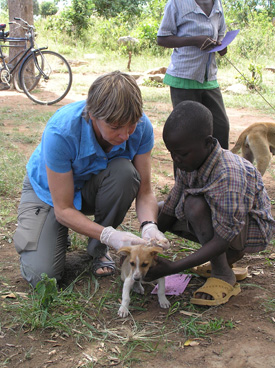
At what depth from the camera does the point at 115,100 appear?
235cm

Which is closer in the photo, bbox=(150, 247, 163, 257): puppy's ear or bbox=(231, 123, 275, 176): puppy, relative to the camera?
bbox=(150, 247, 163, 257): puppy's ear

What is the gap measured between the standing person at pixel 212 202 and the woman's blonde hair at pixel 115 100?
0.70 feet

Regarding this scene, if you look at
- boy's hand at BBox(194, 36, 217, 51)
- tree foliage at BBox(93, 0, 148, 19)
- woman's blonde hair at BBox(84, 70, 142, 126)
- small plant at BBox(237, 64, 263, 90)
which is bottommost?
small plant at BBox(237, 64, 263, 90)

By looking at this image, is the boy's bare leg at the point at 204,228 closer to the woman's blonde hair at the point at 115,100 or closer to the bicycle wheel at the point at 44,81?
the woman's blonde hair at the point at 115,100

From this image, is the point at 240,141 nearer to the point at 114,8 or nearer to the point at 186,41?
the point at 186,41

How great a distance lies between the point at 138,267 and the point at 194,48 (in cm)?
235

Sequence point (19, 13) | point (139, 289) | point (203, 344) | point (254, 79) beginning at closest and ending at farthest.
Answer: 1. point (203, 344)
2. point (139, 289)
3. point (19, 13)
4. point (254, 79)

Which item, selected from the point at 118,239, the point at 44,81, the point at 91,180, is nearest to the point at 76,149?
the point at 91,180

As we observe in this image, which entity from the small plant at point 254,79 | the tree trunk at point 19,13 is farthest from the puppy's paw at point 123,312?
the small plant at point 254,79

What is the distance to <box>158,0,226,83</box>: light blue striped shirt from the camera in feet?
12.6

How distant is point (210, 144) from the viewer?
2428mm

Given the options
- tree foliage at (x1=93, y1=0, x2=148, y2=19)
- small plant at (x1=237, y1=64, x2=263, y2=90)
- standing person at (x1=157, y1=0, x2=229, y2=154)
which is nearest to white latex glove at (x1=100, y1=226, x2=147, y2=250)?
standing person at (x1=157, y1=0, x2=229, y2=154)

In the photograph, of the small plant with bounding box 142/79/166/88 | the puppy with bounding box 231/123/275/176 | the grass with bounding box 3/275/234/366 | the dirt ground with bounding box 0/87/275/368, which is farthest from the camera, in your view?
the small plant with bounding box 142/79/166/88

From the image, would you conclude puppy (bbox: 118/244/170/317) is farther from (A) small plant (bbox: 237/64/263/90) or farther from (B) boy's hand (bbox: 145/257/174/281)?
(A) small plant (bbox: 237/64/263/90)
